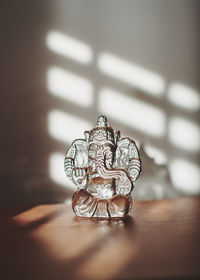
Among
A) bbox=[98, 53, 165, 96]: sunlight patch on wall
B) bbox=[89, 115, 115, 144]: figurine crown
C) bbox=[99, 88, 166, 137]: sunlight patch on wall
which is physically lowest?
bbox=[89, 115, 115, 144]: figurine crown

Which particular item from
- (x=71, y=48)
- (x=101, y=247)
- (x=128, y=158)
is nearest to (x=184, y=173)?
(x=128, y=158)

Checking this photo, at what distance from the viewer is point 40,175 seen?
1.46m

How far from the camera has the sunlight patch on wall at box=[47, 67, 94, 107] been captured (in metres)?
1.48

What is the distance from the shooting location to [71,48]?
1501 millimetres

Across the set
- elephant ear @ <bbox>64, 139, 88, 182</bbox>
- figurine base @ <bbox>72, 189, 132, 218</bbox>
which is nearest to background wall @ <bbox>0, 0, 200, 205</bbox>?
elephant ear @ <bbox>64, 139, 88, 182</bbox>

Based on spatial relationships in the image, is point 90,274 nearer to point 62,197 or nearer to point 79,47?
point 62,197

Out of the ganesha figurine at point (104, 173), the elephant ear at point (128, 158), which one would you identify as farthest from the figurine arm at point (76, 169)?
the elephant ear at point (128, 158)

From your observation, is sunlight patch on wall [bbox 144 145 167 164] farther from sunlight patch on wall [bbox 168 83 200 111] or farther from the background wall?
sunlight patch on wall [bbox 168 83 200 111]

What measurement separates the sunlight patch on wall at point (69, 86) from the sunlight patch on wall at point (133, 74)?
0.12 metres

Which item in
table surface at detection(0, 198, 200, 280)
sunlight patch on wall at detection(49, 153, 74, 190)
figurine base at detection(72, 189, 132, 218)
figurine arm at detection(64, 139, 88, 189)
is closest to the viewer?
table surface at detection(0, 198, 200, 280)

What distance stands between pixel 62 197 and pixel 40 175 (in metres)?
0.15

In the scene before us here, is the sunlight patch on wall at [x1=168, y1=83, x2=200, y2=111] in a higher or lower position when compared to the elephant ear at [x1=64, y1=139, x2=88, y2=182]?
higher

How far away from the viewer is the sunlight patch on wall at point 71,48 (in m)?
1.50

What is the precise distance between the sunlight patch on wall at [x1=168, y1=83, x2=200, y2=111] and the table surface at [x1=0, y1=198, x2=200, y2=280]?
641 mm
